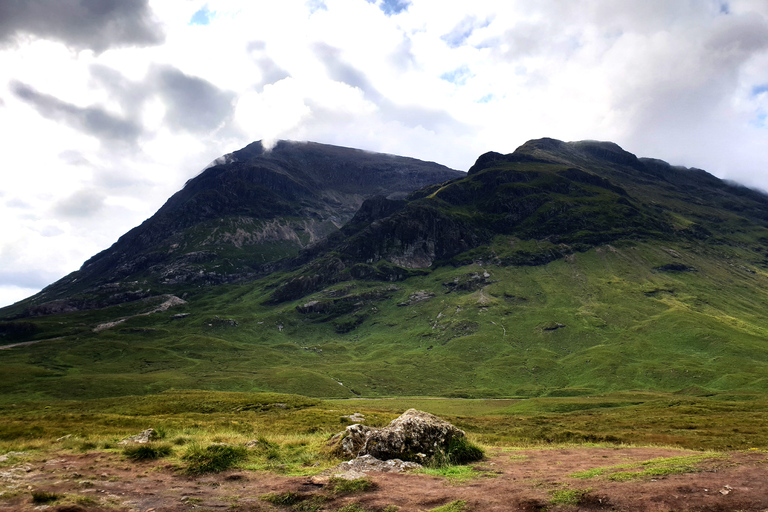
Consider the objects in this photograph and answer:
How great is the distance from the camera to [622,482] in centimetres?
1697

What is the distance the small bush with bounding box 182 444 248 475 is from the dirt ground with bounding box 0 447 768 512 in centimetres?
83

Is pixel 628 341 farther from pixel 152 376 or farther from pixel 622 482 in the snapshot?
pixel 152 376

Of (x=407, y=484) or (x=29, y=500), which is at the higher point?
(x=29, y=500)

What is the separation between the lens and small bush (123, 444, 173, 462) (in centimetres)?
2297

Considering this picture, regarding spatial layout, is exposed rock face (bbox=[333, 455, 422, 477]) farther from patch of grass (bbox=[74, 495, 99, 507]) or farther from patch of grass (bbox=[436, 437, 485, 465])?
patch of grass (bbox=[74, 495, 99, 507])

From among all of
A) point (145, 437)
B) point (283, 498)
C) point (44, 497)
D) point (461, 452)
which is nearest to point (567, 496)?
point (461, 452)

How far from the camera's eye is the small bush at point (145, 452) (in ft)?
75.4

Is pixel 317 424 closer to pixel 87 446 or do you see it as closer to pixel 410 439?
pixel 87 446

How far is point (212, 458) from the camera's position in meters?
21.4

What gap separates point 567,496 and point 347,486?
9319 millimetres

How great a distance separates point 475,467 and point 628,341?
201 m

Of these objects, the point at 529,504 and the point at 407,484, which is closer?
the point at 529,504

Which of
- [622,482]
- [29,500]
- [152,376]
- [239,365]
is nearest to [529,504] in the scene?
[622,482]

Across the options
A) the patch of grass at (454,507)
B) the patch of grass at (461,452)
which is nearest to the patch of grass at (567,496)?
the patch of grass at (454,507)
